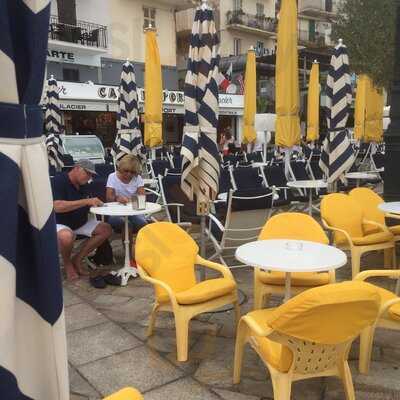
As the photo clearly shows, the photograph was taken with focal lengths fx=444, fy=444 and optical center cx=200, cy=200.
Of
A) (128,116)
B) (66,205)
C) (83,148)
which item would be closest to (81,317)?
(66,205)

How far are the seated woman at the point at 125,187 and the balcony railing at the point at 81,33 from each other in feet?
56.0

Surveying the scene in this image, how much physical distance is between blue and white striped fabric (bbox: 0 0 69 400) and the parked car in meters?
12.1

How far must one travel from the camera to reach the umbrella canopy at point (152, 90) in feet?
29.3

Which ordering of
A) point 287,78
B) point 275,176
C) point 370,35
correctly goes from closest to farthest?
point 287,78
point 275,176
point 370,35

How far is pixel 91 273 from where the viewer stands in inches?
197

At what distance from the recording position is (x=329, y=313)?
1.95m

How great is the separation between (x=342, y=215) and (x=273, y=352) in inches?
108

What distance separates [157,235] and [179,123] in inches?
819

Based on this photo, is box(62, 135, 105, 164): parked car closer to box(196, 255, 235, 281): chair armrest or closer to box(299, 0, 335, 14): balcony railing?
box(196, 255, 235, 281): chair armrest

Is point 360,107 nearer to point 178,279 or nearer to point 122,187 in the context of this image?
point 122,187

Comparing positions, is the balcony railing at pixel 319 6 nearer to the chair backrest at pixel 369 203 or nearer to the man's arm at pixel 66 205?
the chair backrest at pixel 369 203

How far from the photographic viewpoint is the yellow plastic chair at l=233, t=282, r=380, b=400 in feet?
6.31

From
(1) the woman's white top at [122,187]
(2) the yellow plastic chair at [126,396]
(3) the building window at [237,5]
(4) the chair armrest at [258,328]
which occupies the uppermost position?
(3) the building window at [237,5]

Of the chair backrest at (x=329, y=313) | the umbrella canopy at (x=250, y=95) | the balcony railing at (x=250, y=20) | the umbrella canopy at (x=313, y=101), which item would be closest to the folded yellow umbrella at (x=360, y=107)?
the umbrella canopy at (x=313, y=101)
